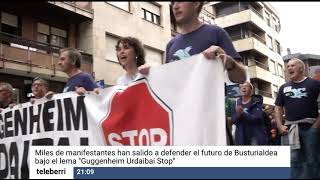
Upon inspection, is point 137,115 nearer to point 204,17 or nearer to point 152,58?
point 152,58

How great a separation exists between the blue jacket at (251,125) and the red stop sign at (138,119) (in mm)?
2369

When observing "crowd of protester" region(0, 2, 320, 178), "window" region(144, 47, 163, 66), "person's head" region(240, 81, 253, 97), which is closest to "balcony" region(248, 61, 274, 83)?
"window" region(144, 47, 163, 66)

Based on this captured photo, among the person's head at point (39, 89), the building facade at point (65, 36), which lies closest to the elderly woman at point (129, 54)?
the person's head at point (39, 89)

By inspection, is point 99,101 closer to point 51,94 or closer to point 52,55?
point 51,94

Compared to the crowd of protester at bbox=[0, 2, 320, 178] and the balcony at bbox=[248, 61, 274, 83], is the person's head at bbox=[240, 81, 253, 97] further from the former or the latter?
the balcony at bbox=[248, 61, 274, 83]

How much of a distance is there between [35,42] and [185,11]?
16.2 meters

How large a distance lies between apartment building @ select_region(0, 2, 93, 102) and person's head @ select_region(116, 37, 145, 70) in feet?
42.8

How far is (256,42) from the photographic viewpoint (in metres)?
42.7

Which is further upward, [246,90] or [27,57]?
[27,57]

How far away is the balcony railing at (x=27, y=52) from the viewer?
679 inches

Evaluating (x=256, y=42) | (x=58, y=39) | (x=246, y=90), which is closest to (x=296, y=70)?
(x=246, y=90)

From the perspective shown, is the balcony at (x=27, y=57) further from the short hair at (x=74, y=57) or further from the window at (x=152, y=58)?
the short hair at (x=74, y=57)

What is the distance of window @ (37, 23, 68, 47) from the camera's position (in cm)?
1973

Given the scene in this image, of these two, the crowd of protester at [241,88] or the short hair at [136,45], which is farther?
the short hair at [136,45]
